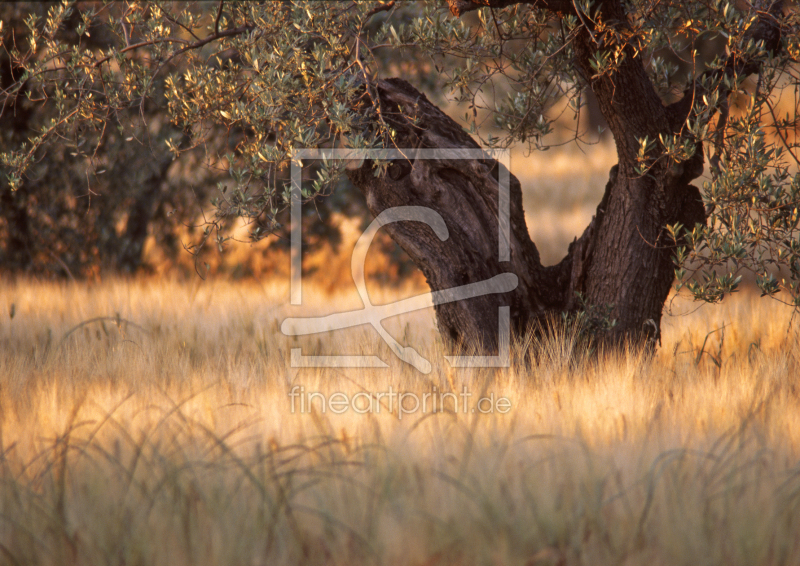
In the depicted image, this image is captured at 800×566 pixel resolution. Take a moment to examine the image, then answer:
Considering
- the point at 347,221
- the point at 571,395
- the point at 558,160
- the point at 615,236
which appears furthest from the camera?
the point at 558,160

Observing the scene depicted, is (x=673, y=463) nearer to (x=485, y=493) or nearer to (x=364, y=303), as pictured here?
(x=485, y=493)

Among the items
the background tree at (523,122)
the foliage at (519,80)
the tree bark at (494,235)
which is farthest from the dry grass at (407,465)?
Result: the foliage at (519,80)

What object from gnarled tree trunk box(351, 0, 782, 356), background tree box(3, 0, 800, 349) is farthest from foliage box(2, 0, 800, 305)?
gnarled tree trunk box(351, 0, 782, 356)

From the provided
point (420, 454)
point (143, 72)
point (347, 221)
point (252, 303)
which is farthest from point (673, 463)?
point (347, 221)

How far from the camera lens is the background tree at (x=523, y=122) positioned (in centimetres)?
377

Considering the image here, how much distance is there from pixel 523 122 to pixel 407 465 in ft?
9.32

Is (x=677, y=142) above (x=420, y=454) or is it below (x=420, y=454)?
above

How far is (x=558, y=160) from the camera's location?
16031mm

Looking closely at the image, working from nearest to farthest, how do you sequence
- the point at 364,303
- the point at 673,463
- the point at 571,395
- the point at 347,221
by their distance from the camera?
the point at 673,463 → the point at 571,395 → the point at 364,303 → the point at 347,221

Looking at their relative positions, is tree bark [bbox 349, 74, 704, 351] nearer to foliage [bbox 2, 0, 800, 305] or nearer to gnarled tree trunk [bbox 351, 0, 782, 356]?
gnarled tree trunk [bbox 351, 0, 782, 356]

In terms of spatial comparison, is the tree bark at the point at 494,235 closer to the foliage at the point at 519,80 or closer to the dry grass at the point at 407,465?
the foliage at the point at 519,80

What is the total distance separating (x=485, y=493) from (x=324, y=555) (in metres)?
0.64

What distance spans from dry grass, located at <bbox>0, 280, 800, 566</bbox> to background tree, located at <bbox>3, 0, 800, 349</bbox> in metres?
0.60

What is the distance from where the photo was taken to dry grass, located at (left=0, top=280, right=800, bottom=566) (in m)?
2.29
